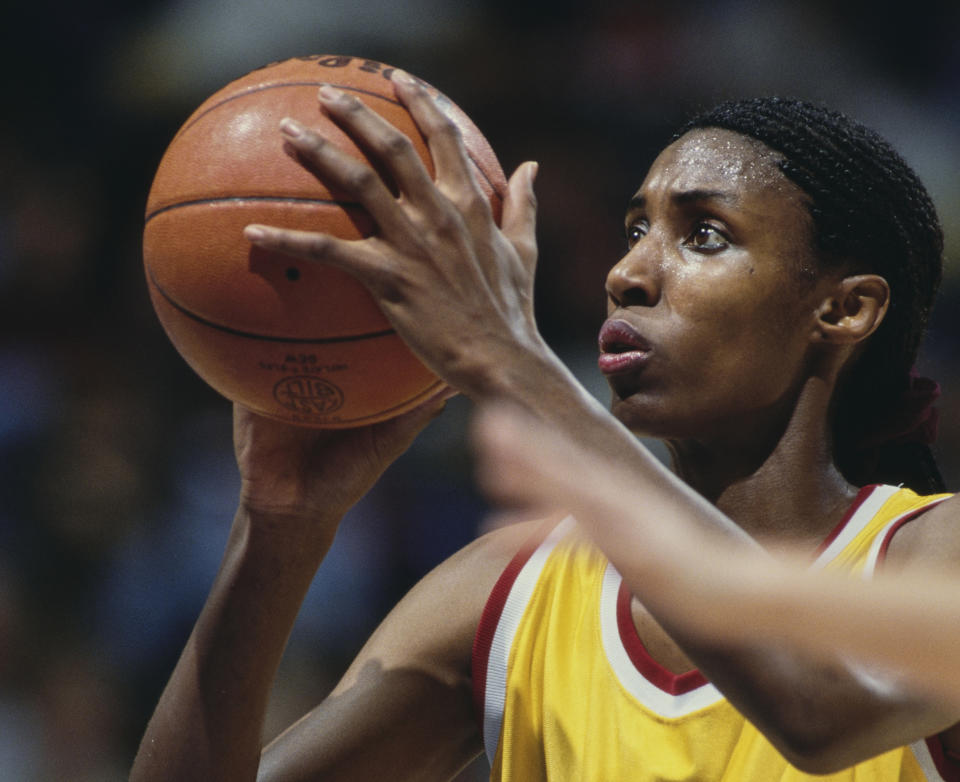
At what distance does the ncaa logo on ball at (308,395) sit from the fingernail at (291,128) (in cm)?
43

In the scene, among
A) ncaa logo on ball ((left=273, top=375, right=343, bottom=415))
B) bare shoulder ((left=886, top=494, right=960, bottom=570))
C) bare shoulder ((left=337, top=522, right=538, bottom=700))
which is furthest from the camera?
bare shoulder ((left=337, top=522, right=538, bottom=700))

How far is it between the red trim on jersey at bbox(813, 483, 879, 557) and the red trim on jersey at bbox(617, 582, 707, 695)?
38 cm

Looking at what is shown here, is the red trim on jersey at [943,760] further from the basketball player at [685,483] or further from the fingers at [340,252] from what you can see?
the fingers at [340,252]

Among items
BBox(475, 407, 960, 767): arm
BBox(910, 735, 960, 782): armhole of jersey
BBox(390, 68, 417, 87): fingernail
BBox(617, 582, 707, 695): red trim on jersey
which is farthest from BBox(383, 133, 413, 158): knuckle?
BBox(910, 735, 960, 782): armhole of jersey

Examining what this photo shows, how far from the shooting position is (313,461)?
99.4 inches

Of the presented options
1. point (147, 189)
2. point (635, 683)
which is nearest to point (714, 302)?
point (635, 683)

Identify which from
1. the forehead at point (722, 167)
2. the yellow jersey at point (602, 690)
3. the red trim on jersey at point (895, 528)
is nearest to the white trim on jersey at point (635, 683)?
the yellow jersey at point (602, 690)

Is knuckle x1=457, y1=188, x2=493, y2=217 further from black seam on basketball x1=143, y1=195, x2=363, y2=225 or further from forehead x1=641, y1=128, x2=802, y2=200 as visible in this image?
forehead x1=641, y1=128, x2=802, y2=200

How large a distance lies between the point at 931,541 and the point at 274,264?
4.09 ft

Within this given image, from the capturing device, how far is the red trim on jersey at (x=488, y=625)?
8.51 feet

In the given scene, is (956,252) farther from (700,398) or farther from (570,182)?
(700,398)

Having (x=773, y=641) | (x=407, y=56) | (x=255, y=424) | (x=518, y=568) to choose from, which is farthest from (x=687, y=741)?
(x=407, y=56)

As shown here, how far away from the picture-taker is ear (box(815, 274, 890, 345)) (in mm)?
2666

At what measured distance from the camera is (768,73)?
5.83 m
